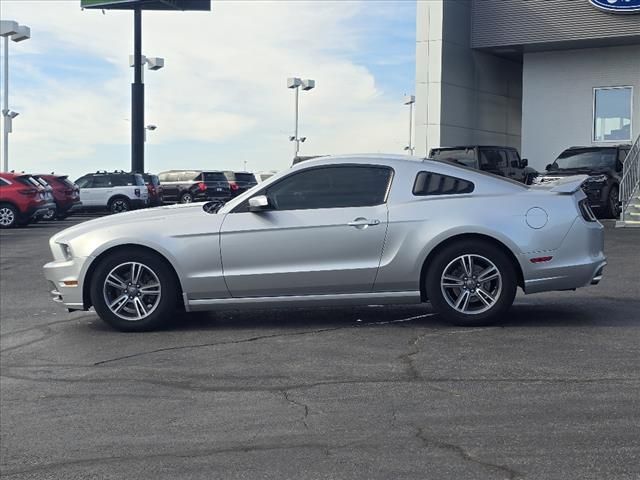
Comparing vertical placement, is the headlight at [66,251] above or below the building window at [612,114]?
below

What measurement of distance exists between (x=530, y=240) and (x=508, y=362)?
160 centimetres

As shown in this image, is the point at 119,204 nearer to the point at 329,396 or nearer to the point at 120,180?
the point at 120,180

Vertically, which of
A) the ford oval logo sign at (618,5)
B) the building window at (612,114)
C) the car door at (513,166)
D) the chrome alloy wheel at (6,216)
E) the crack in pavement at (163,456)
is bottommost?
the crack in pavement at (163,456)

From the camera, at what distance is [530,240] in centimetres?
822

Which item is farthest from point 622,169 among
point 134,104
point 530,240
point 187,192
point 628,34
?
point 134,104

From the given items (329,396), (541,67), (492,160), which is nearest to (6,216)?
(492,160)

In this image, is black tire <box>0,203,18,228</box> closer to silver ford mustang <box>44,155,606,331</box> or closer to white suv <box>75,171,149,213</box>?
white suv <box>75,171,149,213</box>

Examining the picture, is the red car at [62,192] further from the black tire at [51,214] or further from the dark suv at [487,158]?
the dark suv at [487,158]

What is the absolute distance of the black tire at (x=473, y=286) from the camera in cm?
820

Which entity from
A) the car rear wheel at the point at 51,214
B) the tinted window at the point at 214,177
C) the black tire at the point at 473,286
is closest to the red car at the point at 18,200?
the car rear wheel at the point at 51,214

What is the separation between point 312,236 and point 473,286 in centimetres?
144

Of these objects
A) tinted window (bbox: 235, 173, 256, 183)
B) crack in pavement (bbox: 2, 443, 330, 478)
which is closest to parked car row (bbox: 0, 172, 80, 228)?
tinted window (bbox: 235, 173, 256, 183)

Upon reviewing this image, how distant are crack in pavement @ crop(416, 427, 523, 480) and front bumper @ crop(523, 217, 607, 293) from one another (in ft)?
10.2

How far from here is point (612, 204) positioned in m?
23.7
